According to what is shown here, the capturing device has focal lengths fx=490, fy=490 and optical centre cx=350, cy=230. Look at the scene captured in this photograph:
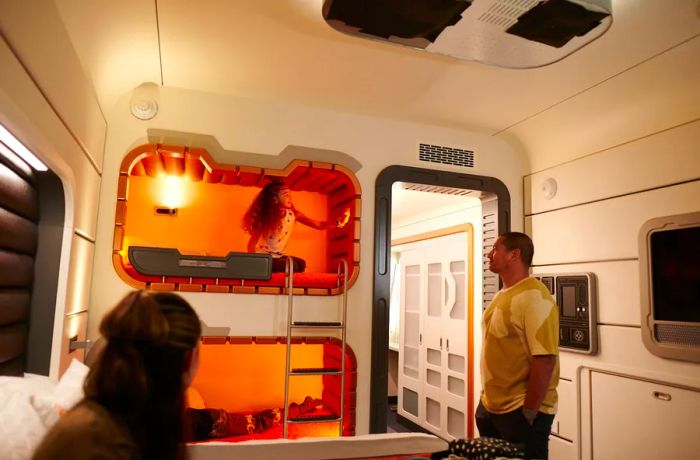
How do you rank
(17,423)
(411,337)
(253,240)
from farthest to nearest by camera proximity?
(411,337)
(253,240)
(17,423)

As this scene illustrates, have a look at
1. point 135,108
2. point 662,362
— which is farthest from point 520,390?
point 135,108

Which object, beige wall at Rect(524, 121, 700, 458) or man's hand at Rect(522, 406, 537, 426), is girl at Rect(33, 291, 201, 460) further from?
beige wall at Rect(524, 121, 700, 458)

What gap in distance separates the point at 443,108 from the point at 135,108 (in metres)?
1.87

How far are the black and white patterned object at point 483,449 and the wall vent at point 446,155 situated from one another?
201cm

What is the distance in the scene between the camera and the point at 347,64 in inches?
103

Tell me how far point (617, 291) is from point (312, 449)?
201 cm

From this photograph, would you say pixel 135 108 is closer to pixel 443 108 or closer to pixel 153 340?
pixel 443 108

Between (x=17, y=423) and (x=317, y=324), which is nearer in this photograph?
(x=17, y=423)

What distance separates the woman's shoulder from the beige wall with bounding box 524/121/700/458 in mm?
2527

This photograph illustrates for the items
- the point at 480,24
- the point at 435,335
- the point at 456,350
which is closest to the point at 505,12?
the point at 480,24

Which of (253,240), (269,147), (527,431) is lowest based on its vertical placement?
(527,431)

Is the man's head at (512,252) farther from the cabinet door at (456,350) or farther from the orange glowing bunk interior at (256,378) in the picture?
the cabinet door at (456,350)

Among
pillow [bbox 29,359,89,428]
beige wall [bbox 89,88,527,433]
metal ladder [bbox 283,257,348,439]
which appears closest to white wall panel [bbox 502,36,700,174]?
beige wall [bbox 89,88,527,433]

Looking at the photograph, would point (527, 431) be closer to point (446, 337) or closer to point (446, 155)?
point (446, 155)
